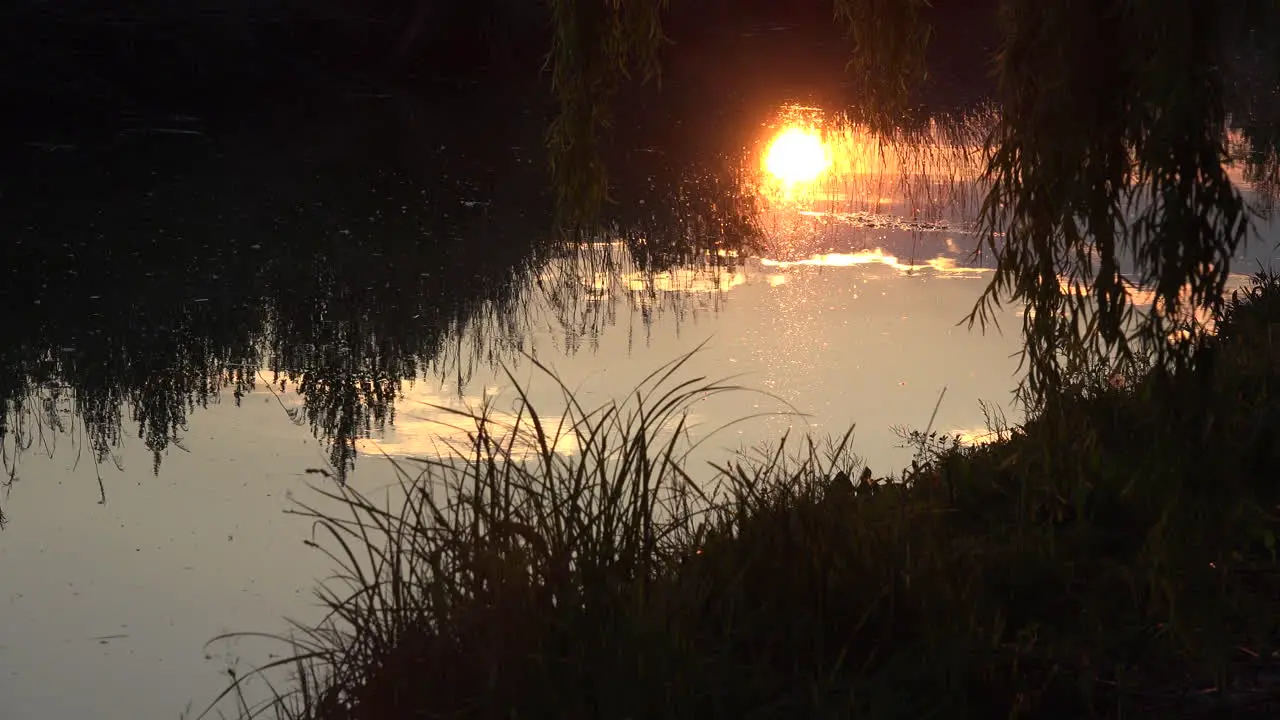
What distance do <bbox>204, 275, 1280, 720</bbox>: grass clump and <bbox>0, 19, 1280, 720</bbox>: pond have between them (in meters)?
0.41

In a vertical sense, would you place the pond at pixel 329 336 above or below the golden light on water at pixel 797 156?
below

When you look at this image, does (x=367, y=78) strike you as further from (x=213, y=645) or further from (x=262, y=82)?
(x=213, y=645)

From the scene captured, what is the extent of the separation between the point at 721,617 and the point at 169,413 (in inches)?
152

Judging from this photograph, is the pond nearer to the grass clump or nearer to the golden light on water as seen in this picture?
the golden light on water

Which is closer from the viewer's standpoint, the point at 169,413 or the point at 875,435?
the point at 875,435

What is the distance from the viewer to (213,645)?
4266 mm

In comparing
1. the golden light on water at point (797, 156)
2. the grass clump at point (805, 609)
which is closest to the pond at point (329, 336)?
the golden light on water at point (797, 156)

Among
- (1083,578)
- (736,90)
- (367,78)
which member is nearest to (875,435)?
(1083,578)

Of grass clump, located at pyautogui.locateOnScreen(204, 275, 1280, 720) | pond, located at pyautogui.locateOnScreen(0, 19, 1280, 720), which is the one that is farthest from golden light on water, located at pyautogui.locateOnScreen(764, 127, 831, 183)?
grass clump, located at pyautogui.locateOnScreen(204, 275, 1280, 720)

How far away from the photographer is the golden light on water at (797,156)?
14.3 m

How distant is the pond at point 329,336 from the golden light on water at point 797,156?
93mm

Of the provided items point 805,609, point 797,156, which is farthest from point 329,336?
point 797,156

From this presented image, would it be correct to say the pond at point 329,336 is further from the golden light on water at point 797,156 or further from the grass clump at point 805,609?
the grass clump at point 805,609

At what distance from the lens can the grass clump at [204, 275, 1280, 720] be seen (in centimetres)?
303
